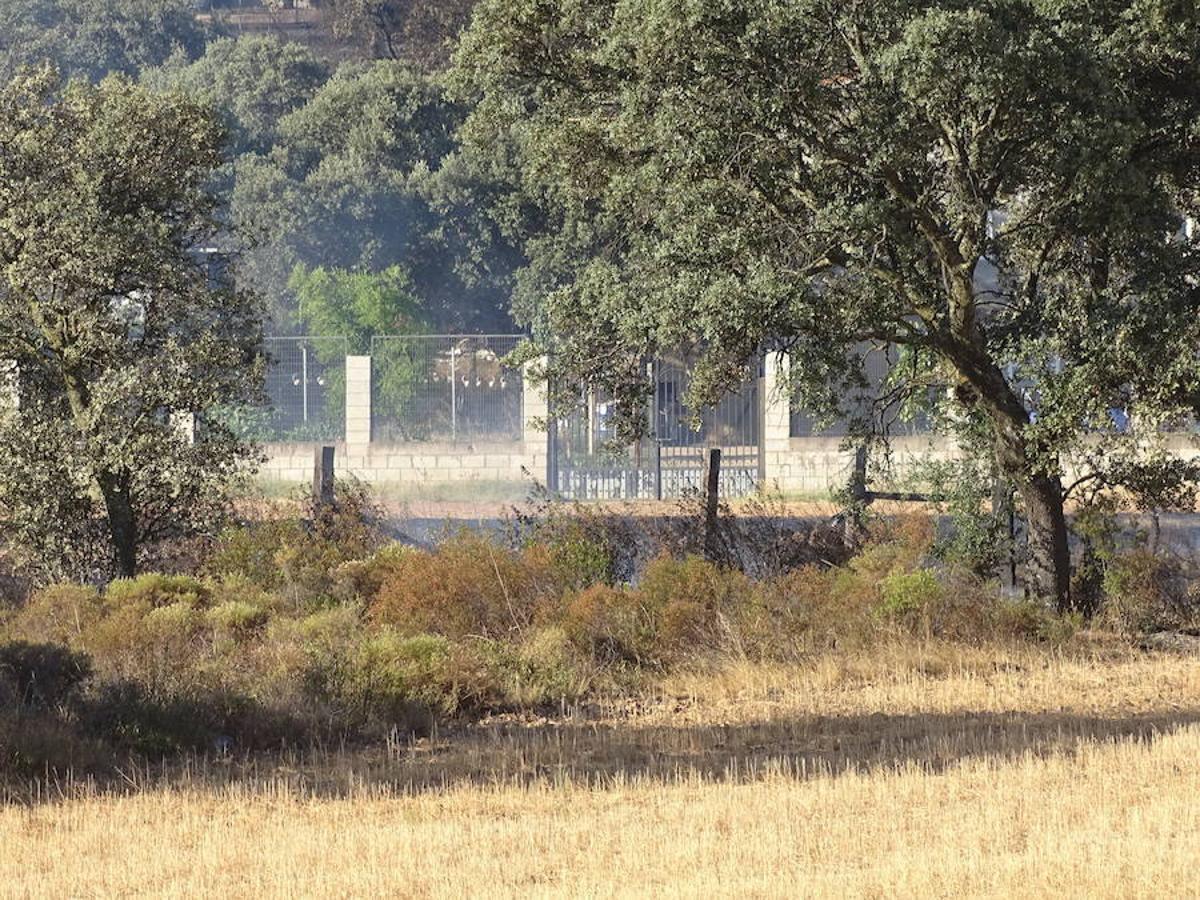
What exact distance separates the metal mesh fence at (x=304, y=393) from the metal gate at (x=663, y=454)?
798 cm

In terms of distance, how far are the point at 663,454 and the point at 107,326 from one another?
16.4m

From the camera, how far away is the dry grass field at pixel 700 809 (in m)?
8.95

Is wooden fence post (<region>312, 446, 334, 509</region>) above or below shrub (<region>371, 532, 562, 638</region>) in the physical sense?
above

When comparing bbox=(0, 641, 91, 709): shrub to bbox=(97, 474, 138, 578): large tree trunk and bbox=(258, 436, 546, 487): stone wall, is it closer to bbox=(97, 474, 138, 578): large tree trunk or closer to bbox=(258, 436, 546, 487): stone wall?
bbox=(97, 474, 138, 578): large tree trunk

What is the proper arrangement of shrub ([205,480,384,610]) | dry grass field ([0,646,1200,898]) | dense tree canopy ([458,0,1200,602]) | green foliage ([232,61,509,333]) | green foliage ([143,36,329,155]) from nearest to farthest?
dry grass field ([0,646,1200,898])
dense tree canopy ([458,0,1200,602])
shrub ([205,480,384,610])
green foliage ([232,61,509,333])
green foliage ([143,36,329,155])

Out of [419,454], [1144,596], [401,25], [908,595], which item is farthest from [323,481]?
[401,25]

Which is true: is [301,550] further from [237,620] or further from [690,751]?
[690,751]

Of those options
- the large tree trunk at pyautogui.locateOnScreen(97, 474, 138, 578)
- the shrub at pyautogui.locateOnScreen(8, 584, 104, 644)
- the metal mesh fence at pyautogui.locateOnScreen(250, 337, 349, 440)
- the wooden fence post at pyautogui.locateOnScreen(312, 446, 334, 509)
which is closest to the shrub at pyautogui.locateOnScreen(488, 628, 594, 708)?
the shrub at pyautogui.locateOnScreen(8, 584, 104, 644)

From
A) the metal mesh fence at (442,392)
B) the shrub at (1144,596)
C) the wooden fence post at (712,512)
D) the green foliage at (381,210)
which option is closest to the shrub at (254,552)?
the wooden fence post at (712,512)

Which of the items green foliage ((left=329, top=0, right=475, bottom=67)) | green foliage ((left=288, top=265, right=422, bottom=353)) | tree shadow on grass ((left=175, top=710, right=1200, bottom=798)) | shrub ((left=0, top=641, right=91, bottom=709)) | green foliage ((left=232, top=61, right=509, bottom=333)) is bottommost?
tree shadow on grass ((left=175, top=710, right=1200, bottom=798))

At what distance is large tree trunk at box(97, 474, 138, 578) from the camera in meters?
20.9

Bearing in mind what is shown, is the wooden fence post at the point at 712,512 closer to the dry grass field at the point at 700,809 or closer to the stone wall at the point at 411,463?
the dry grass field at the point at 700,809

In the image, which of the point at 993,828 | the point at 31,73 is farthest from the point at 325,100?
the point at 993,828

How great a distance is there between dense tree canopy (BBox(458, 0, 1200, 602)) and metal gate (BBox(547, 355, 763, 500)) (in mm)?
15353
